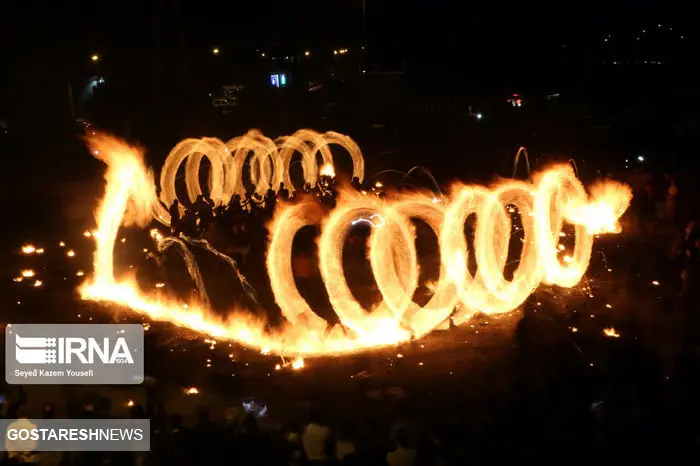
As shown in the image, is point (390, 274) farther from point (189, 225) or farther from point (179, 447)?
point (179, 447)

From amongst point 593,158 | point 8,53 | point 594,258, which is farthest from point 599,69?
point 8,53

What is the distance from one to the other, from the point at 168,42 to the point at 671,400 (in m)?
24.6

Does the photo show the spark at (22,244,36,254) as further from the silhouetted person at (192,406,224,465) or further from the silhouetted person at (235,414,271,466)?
the silhouetted person at (235,414,271,466)

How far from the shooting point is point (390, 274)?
9.48 meters

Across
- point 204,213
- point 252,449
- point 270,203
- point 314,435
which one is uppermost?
point 270,203

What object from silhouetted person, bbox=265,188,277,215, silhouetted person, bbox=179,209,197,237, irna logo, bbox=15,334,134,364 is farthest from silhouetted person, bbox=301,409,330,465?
silhouetted person, bbox=265,188,277,215

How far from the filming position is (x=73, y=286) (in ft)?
37.2

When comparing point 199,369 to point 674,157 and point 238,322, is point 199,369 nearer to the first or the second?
point 238,322

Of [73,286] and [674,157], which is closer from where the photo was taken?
[73,286]

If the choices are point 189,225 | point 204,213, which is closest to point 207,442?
point 189,225

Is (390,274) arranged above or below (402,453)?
above

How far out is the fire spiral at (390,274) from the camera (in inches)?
357

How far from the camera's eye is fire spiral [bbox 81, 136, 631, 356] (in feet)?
29.8

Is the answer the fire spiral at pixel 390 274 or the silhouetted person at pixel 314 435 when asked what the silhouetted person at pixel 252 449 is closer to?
the silhouetted person at pixel 314 435
